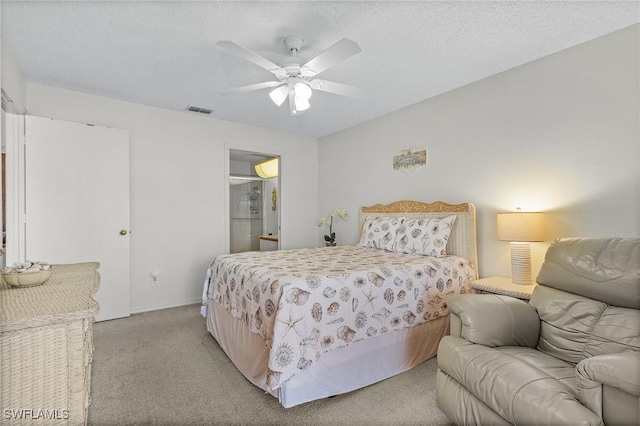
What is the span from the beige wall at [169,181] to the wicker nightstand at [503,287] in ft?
10.7

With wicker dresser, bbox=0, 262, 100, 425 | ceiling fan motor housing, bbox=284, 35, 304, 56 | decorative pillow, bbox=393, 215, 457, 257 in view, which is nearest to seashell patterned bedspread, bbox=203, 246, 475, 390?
decorative pillow, bbox=393, 215, 457, 257

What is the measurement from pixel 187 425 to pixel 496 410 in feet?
5.36

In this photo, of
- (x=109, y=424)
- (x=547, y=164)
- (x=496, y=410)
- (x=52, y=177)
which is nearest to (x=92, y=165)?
(x=52, y=177)

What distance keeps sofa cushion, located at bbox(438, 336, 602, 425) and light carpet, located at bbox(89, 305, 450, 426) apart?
467mm

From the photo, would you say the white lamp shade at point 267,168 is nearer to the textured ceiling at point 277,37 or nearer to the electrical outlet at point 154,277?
the textured ceiling at point 277,37

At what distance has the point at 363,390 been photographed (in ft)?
6.73

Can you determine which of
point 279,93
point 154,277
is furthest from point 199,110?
point 154,277

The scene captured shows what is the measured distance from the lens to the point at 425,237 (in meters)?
3.07

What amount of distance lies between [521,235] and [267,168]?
177 inches

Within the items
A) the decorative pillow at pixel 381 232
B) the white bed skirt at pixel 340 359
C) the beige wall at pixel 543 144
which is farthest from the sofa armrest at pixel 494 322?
the decorative pillow at pixel 381 232

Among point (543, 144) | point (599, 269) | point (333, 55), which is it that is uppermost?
point (333, 55)

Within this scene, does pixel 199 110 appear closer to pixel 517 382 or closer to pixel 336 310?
pixel 336 310

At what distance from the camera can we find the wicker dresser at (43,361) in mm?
942

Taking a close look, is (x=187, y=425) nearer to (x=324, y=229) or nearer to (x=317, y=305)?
(x=317, y=305)
